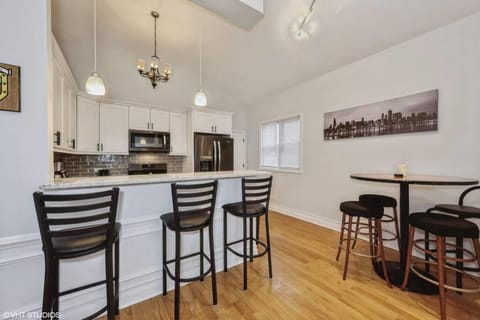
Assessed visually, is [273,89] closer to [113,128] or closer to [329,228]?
[329,228]

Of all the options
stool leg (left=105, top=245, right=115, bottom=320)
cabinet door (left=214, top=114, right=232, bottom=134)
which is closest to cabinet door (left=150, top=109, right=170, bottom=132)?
cabinet door (left=214, top=114, right=232, bottom=134)

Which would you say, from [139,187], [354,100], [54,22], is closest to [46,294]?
[139,187]

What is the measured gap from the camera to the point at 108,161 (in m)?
4.11

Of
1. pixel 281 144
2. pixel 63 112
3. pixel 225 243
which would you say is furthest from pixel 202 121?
pixel 225 243

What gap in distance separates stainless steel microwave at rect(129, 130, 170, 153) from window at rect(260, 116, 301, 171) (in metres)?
2.32

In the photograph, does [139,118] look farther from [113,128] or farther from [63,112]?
[63,112]

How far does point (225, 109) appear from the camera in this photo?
5336mm

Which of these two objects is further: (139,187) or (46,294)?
(139,187)

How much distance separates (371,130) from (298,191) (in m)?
1.78

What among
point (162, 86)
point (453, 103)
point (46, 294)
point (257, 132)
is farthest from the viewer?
point (257, 132)

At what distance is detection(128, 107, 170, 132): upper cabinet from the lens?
414 centimetres

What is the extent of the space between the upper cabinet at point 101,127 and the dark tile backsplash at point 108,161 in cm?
31

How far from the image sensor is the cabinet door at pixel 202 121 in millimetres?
4602

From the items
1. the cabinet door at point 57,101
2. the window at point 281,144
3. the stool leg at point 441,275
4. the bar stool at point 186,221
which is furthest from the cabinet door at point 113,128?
the stool leg at point 441,275
